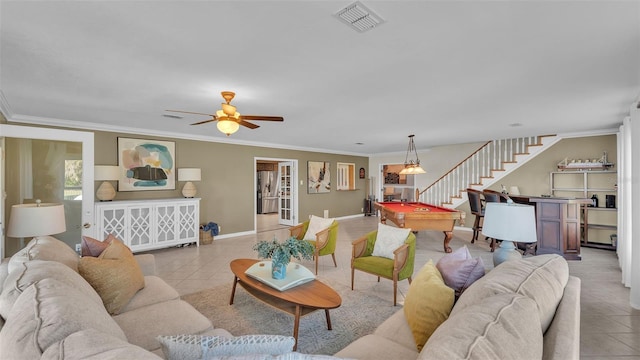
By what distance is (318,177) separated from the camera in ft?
28.9

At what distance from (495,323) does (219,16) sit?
83.3 inches

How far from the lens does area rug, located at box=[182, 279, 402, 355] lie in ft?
7.95

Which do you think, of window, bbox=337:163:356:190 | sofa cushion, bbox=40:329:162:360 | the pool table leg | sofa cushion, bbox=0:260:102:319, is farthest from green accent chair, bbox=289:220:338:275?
window, bbox=337:163:356:190

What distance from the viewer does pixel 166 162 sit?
19.0 ft

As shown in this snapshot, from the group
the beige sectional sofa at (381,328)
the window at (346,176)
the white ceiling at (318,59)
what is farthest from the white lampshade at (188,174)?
the window at (346,176)

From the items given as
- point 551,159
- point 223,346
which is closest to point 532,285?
point 223,346

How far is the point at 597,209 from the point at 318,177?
21.2ft

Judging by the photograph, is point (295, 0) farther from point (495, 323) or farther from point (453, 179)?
point (453, 179)

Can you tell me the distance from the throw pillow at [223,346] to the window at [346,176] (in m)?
8.46

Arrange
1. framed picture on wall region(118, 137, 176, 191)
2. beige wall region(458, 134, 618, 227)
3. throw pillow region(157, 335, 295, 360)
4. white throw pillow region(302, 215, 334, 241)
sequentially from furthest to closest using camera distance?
1. beige wall region(458, 134, 618, 227)
2. framed picture on wall region(118, 137, 176, 191)
3. white throw pillow region(302, 215, 334, 241)
4. throw pillow region(157, 335, 295, 360)

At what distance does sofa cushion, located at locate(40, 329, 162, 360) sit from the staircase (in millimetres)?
7716

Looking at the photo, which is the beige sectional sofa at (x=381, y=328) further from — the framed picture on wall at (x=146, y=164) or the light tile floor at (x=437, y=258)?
the framed picture on wall at (x=146, y=164)

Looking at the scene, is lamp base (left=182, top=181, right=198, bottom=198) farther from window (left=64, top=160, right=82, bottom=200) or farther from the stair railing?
the stair railing

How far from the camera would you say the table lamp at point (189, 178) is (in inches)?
225
